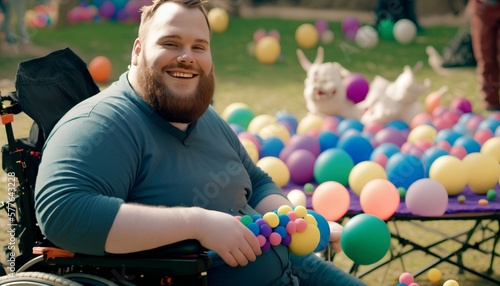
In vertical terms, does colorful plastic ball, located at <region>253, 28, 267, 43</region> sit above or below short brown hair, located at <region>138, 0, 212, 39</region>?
below

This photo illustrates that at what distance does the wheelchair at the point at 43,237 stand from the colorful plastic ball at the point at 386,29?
911 centimetres

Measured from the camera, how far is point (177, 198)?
2684 mm

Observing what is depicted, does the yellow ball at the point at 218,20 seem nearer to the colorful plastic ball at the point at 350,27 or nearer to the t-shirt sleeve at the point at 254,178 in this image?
the colorful plastic ball at the point at 350,27

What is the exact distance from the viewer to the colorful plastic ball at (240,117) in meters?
5.73

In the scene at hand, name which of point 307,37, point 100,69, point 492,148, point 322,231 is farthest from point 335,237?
point 307,37

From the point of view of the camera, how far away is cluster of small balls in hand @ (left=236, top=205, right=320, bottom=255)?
2625 millimetres

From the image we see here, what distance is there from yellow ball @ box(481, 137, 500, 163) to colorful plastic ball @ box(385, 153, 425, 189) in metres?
0.58

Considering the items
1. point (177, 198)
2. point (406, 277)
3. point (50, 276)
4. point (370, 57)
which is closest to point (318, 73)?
point (406, 277)

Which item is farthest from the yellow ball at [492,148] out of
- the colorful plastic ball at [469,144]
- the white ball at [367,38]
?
the white ball at [367,38]

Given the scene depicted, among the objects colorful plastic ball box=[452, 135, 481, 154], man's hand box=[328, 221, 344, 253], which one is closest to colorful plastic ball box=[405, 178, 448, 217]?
man's hand box=[328, 221, 344, 253]

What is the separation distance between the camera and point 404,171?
430 cm

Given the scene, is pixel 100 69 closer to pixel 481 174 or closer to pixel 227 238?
pixel 481 174

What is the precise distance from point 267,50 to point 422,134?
5.47 meters

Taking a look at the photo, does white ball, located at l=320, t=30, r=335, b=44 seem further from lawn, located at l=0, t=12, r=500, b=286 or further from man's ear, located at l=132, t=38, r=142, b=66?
man's ear, located at l=132, t=38, r=142, b=66
